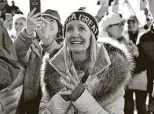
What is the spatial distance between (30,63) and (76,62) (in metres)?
0.41

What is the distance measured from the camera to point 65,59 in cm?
464

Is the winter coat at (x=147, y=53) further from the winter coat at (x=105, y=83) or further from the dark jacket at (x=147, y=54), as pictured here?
the winter coat at (x=105, y=83)

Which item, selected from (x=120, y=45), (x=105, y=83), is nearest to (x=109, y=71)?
(x=105, y=83)

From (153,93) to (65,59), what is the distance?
0.79 m

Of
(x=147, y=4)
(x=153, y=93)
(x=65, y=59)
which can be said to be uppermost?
(x=147, y=4)

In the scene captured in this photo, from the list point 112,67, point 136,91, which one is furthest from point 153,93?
point 112,67

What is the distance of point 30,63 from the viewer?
4.77m

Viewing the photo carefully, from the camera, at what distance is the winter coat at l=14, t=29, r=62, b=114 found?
4703mm

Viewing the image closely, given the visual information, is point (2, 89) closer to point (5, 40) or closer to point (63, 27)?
point (5, 40)

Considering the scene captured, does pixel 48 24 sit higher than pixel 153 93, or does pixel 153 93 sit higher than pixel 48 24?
pixel 48 24

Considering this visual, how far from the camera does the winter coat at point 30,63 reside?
4.70m

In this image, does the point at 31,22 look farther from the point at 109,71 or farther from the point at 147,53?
the point at 147,53

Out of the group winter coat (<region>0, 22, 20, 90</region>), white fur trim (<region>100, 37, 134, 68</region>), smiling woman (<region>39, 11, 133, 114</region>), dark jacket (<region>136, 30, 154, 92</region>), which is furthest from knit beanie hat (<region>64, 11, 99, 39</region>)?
winter coat (<region>0, 22, 20, 90</region>)

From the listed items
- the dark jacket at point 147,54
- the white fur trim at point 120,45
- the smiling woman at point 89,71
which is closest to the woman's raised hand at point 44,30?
the smiling woman at point 89,71
